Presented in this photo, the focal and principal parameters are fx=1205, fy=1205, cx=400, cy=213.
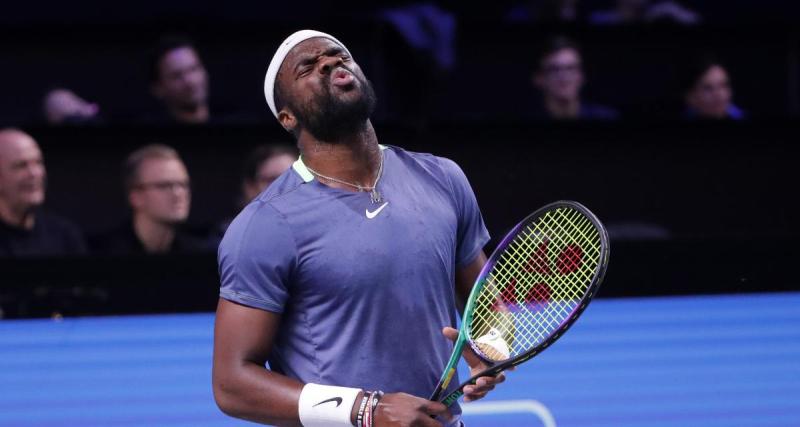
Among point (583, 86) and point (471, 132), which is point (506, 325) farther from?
point (583, 86)

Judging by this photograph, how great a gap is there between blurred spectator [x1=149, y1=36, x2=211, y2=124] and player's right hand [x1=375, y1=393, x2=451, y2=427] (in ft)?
10.8

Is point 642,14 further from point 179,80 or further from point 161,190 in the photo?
point 161,190

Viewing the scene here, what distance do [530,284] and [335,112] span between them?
1.78ft

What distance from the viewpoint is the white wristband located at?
209 cm

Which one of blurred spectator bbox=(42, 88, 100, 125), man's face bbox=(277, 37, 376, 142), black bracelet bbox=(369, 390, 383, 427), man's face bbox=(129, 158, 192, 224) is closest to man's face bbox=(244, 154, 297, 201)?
man's face bbox=(129, 158, 192, 224)

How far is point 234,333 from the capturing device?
214 cm

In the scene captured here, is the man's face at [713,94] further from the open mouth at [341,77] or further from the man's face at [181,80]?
the open mouth at [341,77]

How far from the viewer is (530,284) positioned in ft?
7.91

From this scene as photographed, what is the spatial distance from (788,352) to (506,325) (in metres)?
2.16

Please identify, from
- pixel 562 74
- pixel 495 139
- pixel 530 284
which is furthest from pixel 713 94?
pixel 530 284

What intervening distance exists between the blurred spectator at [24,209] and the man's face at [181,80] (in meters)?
0.73

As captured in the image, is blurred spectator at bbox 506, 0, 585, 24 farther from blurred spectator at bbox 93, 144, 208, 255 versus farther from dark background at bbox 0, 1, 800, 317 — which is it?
blurred spectator at bbox 93, 144, 208, 255

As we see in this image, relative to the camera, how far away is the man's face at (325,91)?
220 centimetres

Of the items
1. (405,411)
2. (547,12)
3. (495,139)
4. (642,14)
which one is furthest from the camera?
(642,14)
